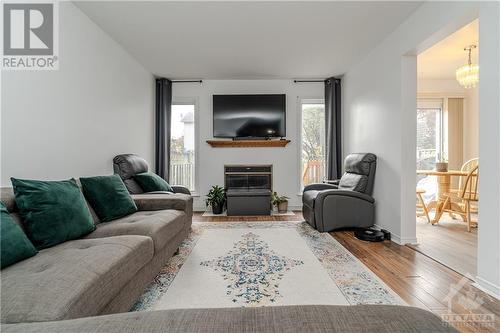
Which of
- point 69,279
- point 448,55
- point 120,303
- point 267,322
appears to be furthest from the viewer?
point 448,55

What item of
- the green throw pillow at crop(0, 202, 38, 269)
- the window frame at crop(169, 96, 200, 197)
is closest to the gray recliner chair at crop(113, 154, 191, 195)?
the green throw pillow at crop(0, 202, 38, 269)

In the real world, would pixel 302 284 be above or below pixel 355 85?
below

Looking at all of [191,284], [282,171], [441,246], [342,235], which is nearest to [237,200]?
[282,171]

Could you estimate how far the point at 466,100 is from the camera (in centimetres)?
532

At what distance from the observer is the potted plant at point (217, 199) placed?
4.78 m

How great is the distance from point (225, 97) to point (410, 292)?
428 centimetres

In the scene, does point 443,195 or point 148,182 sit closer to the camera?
point 148,182

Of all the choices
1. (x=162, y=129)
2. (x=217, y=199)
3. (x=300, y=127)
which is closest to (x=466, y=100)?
(x=300, y=127)

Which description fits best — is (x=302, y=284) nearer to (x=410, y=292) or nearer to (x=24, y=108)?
(x=410, y=292)

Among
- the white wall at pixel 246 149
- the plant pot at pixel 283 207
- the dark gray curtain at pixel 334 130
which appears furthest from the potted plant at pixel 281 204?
the dark gray curtain at pixel 334 130

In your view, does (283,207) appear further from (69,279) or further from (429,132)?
(69,279)

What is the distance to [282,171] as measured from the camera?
5.21 meters

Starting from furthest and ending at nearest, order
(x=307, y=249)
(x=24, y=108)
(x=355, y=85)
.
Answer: (x=355, y=85) → (x=307, y=249) → (x=24, y=108)

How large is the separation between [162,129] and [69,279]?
409cm
